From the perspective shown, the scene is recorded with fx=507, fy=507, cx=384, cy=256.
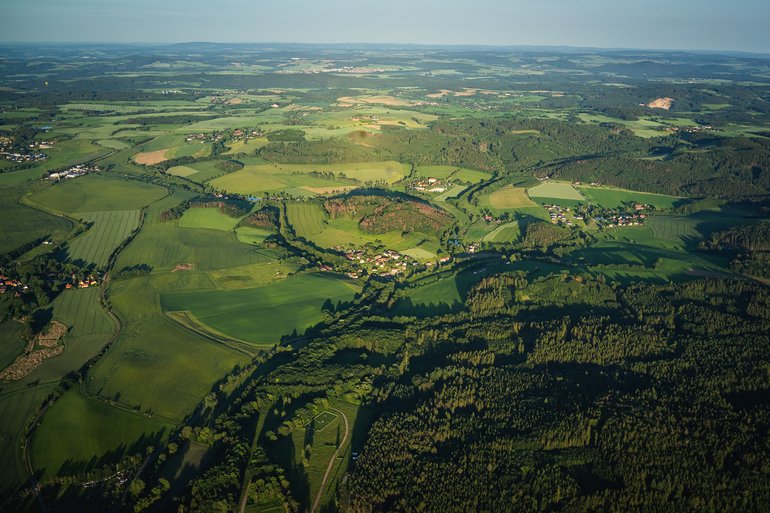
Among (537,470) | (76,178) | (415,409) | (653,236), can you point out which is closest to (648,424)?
(537,470)

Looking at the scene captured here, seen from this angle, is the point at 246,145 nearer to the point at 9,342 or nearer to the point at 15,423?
the point at 9,342

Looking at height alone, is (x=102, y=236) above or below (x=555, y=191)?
below

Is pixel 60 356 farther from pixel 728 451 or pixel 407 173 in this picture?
pixel 407 173

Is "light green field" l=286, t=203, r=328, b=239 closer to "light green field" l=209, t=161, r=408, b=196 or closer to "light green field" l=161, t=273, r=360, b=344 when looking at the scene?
"light green field" l=209, t=161, r=408, b=196

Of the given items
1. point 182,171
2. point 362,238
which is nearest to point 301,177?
point 182,171

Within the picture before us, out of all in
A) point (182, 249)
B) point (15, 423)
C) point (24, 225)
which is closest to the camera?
point (15, 423)

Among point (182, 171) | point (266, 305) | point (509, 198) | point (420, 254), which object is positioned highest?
point (182, 171)

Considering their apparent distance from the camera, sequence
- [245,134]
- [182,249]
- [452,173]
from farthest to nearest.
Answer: [245,134]
[452,173]
[182,249]
